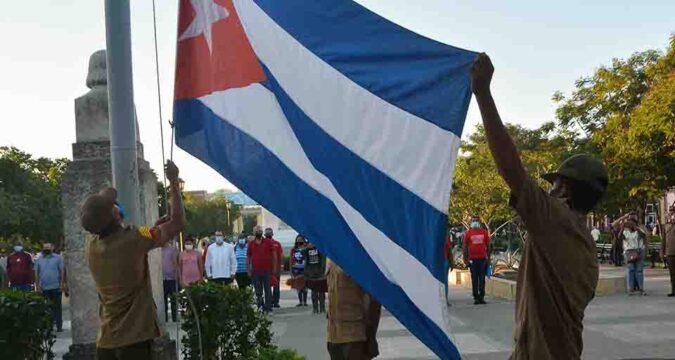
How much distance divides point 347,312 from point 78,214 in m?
2.87

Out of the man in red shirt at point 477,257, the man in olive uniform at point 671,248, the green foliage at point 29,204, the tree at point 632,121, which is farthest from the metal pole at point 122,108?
the green foliage at point 29,204

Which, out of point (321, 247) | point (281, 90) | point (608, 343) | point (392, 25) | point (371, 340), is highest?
point (392, 25)

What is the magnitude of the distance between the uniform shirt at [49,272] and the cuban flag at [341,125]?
12.0 m

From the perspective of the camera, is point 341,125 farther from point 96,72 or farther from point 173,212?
point 96,72

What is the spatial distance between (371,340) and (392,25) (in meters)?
2.57

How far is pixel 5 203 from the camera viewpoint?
47625 millimetres

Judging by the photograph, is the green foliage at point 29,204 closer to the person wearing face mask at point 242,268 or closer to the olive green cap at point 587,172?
the person wearing face mask at point 242,268

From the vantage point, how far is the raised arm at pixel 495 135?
9.68 feet

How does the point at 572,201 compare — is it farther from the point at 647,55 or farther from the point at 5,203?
the point at 5,203

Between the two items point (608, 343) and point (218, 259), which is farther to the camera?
point (218, 259)

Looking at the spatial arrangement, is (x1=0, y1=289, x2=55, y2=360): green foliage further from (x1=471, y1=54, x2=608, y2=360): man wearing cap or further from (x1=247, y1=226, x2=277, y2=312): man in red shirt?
(x1=247, y1=226, x2=277, y2=312): man in red shirt

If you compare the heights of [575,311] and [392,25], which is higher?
[392,25]

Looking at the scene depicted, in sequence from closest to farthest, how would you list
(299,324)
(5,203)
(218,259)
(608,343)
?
1. (608,343)
2. (299,324)
3. (218,259)
4. (5,203)

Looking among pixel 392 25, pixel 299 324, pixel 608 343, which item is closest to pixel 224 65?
pixel 392 25
